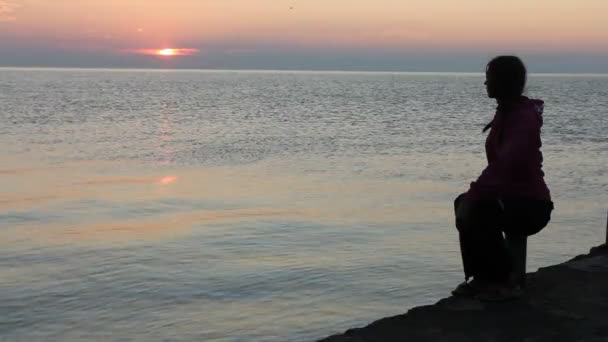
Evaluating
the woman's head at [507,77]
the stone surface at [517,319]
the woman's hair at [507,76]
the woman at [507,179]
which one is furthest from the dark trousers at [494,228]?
the woman's head at [507,77]

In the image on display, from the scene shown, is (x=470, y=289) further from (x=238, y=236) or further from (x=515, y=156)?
(x=238, y=236)

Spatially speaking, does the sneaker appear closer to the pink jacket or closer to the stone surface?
the stone surface

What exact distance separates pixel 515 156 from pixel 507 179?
200 millimetres

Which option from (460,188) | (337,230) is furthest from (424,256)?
(460,188)

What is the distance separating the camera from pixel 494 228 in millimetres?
5477

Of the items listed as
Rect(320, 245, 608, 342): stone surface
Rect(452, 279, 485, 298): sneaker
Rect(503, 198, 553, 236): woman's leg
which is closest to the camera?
Rect(320, 245, 608, 342): stone surface

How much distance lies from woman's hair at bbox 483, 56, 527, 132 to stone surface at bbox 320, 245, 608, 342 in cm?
137

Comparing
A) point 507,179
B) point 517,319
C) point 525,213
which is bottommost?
point 517,319

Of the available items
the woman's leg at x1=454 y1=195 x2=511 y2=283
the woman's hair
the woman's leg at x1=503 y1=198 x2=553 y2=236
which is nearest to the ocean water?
the woman's hair

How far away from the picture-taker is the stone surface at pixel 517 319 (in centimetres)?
484

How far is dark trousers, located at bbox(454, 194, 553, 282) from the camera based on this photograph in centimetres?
541

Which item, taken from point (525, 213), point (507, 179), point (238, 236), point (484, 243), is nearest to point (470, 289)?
point (484, 243)

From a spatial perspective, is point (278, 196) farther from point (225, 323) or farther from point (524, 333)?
point (524, 333)

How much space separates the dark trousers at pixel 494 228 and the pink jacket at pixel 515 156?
0.07 meters
